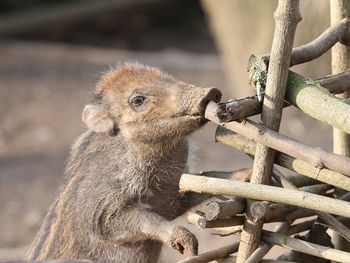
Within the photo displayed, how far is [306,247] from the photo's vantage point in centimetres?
351

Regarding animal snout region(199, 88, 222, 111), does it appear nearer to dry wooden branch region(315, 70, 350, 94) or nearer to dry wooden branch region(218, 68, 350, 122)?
dry wooden branch region(218, 68, 350, 122)

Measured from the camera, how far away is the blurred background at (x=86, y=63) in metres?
8.92

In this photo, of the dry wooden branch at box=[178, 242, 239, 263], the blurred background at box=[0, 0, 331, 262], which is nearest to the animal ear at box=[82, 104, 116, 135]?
the blurred background at box=[0, 0, 331, 262]

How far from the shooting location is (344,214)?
3.32 m

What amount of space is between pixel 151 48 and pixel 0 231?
7.26 m

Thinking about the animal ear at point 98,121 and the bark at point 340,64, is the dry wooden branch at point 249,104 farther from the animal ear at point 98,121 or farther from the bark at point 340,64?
the animal ear at point 98,121

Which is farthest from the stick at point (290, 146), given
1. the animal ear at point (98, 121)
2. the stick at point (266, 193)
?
the animal ear at point (98, 121)

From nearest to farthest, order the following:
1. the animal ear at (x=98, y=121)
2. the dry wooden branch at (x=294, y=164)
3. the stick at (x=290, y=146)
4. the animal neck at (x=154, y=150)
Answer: the stick at (x=290, y=146) → the dry wooden branch at (x=294, y=164) → the animal neck at (x=154, y=150) → the animal ear at (x=98, y=121)

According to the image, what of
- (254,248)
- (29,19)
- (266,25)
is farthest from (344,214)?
(29,19)

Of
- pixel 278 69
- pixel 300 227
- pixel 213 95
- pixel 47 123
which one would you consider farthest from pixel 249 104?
pixel 47 123

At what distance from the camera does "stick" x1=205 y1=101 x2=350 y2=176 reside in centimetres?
330

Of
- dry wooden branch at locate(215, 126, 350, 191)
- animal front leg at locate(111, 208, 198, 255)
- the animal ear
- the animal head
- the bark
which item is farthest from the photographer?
the animal ear

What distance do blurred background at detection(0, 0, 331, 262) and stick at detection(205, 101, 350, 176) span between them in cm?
125

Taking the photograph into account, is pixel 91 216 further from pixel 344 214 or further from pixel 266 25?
pixel 266 25
